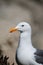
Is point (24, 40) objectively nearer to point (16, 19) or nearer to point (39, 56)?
point (39, 56)

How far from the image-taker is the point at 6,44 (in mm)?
4133

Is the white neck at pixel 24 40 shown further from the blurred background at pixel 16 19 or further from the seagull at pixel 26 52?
the blurred background at pixel 16 19

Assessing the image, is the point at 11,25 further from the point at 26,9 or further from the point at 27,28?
the point at 27,28

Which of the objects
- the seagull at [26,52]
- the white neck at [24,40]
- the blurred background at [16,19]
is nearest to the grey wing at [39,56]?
the seagull at [26,52]

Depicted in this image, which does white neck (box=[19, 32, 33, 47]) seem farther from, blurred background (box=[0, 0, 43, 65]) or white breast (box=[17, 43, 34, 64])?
blurred background (box=[0, 0, 43, 65])

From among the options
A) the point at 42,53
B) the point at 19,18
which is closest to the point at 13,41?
the point at 19,18

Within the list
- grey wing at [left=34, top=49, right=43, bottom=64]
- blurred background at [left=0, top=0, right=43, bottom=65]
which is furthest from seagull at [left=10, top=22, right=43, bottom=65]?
blurred background at [left=0, top=0, right=43, bottom=65]

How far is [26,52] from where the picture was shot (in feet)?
9.07

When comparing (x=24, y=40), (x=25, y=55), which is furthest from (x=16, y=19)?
(x=25, y=55)

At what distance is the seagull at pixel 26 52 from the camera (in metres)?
2.74

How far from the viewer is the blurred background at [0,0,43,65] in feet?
13.5

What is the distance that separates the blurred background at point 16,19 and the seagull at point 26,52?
4.07ft

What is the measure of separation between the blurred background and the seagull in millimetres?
1240

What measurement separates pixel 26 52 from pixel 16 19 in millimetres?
1556
